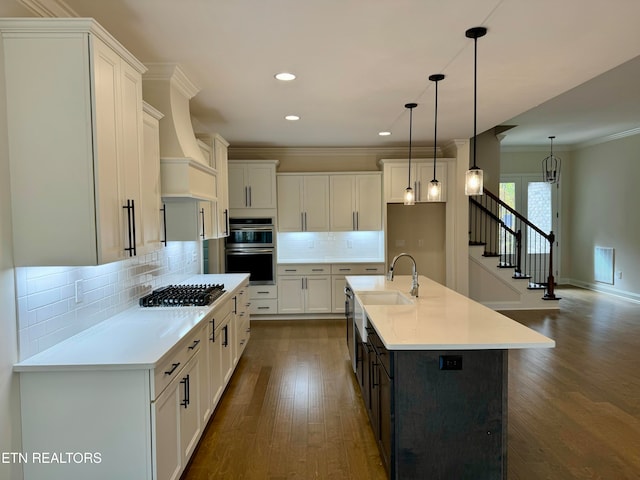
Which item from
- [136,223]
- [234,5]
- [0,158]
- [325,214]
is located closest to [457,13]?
[234,5]

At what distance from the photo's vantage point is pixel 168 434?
2117mm

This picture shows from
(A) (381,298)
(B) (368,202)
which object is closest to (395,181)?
(B) (368,202)

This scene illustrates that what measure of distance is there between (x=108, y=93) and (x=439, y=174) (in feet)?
16.7

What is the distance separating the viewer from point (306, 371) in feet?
13.8

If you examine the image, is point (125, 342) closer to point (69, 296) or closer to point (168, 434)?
point (69, 296)

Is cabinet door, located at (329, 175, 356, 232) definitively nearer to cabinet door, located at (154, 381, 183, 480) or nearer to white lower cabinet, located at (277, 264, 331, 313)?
white lower cabinet, located at (277, 264, 331, 313)

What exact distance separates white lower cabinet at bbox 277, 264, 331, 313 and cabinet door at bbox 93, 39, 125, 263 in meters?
4.18

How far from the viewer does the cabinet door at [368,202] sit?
6375 mm

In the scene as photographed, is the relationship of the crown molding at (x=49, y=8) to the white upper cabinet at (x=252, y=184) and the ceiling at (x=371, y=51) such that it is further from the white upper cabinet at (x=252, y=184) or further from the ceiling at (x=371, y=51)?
the white upper cabinet at (x=252, y=184)

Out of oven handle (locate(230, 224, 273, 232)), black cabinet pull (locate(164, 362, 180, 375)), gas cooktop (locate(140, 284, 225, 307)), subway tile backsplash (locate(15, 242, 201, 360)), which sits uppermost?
oven handle (locate(230, 224, 273, 232))

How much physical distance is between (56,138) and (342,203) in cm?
476

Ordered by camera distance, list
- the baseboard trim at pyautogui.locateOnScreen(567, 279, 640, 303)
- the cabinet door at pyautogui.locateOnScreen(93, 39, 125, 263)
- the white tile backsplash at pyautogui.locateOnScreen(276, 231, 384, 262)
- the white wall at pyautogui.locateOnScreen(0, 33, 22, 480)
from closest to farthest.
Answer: the white wall at pyautogui.locateOnScreen(0, 33, 22, 480) < the cabinet door at pyautogui.locateOnScreen(93, 39, 125, 263) < the white tile backsplash at pyautogui.locateOnScreen(276, 231, 384, 262) < the baseboard trim at pyautogui.locateOnScreen(567, 279, 640, 303)

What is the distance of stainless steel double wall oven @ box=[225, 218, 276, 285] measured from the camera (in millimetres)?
6195

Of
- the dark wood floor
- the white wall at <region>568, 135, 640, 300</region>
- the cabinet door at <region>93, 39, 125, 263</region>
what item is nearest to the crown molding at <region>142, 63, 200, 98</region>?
the cabinet door at <region>93, 39, 125, 263</region>
